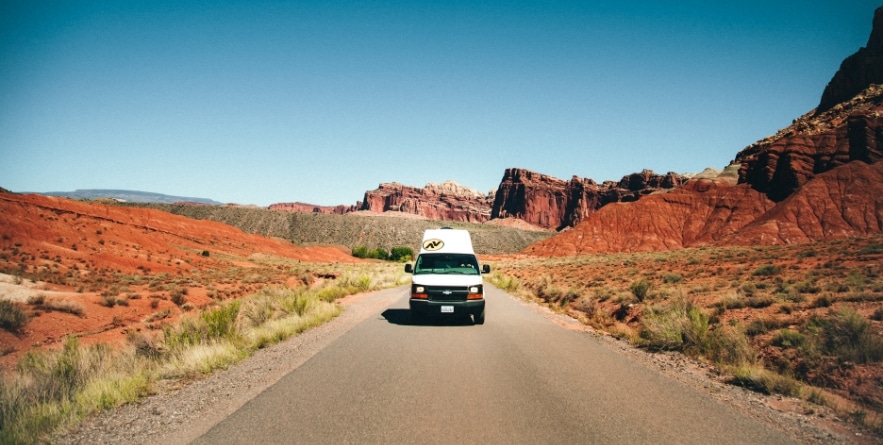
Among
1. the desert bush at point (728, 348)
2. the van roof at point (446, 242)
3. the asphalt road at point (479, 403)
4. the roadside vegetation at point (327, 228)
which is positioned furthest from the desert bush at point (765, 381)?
the roadside vegetation at point (327, 228)

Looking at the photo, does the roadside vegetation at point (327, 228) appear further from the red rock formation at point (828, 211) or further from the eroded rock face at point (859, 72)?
the eroded rock face at point (859, 72)

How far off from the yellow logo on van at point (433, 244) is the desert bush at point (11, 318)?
38.8ft

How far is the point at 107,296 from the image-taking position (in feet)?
63.6

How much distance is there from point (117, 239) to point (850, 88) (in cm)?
11832

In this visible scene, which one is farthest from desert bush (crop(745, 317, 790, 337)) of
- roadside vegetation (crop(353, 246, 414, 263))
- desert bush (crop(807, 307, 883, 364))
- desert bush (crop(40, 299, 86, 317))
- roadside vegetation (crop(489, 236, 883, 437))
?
roadside vegetation (crop(353, 246, 414, 263))

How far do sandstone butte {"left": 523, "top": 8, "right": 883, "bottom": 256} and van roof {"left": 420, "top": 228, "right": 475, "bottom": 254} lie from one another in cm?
6222

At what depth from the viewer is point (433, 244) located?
A: 49.1 ft

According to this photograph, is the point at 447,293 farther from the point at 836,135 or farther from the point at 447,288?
the point at 836,135

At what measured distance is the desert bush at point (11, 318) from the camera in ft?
42.2

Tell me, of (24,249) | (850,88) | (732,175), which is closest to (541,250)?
(732,175)

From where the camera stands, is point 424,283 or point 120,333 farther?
point 120,333

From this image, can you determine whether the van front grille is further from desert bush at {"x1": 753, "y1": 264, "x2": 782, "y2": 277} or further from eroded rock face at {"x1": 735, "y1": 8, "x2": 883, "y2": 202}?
eroded rock face at {"x1": 735, "y1": 8, "x2": 883, "y2": 202}

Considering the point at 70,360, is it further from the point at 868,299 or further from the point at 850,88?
the point at 850,88

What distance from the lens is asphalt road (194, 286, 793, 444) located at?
448cm
